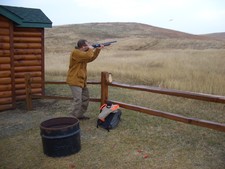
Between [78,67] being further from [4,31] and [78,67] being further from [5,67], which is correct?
[4,31]

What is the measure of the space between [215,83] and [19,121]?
20.6ft

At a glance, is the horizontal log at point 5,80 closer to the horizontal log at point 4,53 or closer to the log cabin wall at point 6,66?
the log cabin wall at point 6,66

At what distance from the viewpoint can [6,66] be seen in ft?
26.6

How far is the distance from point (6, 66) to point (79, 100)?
2721 mm

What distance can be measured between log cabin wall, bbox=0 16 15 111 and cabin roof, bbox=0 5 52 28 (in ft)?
0.69

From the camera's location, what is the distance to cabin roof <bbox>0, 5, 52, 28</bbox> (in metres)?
7.96

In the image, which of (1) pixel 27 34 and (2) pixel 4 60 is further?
(1) pixel 27 34

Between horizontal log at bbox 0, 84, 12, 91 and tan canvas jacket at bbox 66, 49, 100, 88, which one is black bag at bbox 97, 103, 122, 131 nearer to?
tan canvas jacket at bbox 66, 49, 100, 88

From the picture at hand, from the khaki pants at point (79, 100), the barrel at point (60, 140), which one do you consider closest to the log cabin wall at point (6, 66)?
the khaki pants at point (79, 100)

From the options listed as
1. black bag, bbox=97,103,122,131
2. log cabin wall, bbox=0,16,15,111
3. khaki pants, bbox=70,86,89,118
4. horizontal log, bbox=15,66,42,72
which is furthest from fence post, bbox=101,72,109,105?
horizontal log, bbox=15,66,42,72

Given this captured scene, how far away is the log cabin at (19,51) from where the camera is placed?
8.01 metres

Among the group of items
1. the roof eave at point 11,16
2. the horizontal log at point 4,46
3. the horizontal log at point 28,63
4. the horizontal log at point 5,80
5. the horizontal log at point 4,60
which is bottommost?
the horizontal log at point 5,80

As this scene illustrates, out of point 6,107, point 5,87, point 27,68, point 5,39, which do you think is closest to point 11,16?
point 5,39

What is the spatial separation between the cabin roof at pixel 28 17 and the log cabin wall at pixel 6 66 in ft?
0.69
